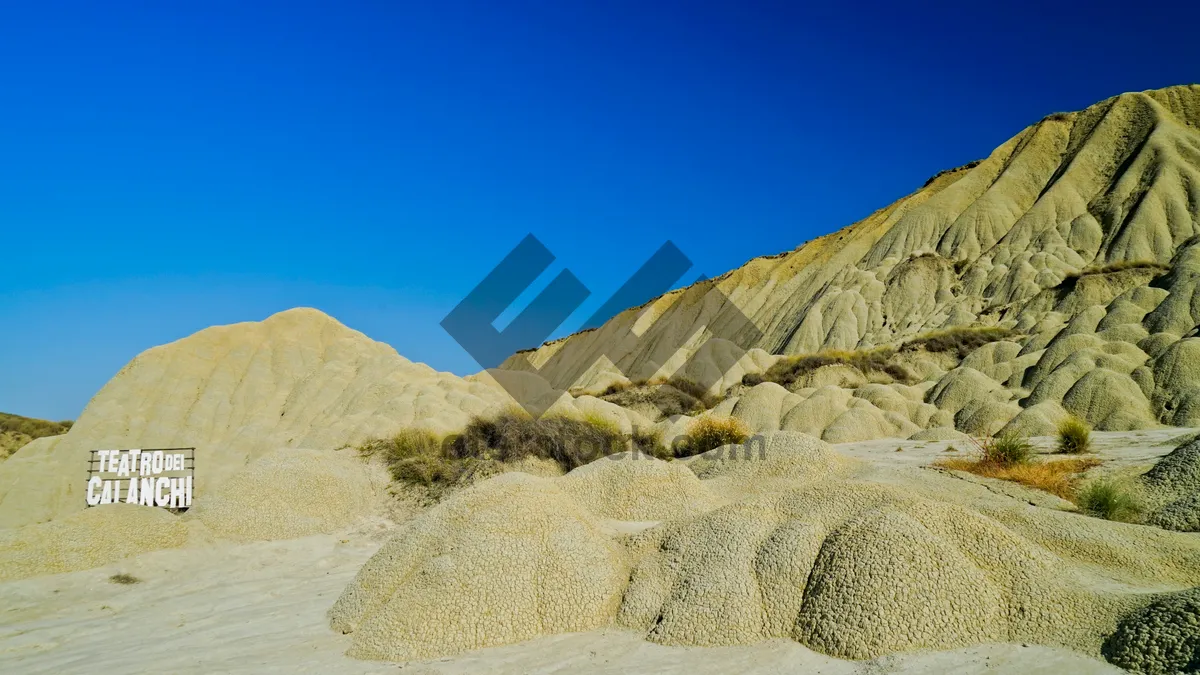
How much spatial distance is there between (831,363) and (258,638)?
29.0 metres

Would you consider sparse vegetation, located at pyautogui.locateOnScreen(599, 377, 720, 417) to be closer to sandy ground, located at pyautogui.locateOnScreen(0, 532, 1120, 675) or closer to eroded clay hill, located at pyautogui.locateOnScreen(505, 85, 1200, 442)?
eroded clay hill, located at pyautogui.locateOnScreen(505, 85, 1200, 442)

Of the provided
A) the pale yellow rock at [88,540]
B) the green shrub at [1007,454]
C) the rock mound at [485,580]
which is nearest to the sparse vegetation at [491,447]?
the pale yellow rock at [88,540]

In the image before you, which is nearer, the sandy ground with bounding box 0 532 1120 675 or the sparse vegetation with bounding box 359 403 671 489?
the sandy ground with bounding box 0 532 1120 675

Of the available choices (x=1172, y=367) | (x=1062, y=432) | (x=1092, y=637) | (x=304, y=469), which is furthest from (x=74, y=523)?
(x=1172, y=367)

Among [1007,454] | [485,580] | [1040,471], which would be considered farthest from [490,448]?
[1040,471]

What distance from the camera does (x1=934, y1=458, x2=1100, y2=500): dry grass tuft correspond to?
9609 mm

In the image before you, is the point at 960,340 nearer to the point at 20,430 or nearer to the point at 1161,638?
the point at 1161,638

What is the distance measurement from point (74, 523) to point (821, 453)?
10780 mm

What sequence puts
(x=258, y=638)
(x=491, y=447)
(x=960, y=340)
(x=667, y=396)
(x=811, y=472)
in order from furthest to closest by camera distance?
(x=960, y=340) < (x=667, y=396) < (x=491, y=447) < (x=811, y=472) < (x=258, y=638)

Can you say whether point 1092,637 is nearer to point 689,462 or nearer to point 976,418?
point 689,462

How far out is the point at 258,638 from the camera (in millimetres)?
7074

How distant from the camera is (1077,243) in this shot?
42.3 m

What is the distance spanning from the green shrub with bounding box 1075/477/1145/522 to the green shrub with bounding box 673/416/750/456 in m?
8.37

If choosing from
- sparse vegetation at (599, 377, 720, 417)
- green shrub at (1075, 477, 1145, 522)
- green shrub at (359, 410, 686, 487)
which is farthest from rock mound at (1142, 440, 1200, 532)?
sparse vegetation at (599, 377, 720, 417)
